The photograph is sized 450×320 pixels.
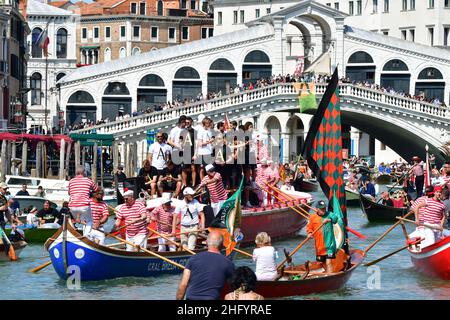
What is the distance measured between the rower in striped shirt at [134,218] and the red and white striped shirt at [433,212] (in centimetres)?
353

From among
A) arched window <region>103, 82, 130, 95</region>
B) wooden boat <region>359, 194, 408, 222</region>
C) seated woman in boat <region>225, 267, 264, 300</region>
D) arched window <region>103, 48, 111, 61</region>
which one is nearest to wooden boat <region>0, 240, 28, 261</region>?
wooden boat <region>359, 194, 408, 222</region>

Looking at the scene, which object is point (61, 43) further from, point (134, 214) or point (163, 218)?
point (134, 214)

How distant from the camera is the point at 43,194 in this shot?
3341cm

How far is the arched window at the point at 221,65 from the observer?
52.8 m

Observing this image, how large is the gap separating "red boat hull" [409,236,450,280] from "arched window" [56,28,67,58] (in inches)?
2266

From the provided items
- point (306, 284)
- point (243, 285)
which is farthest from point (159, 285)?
point (243, 285)

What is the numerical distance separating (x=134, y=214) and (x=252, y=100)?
29.3 m

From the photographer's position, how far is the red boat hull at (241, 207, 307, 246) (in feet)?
80.1

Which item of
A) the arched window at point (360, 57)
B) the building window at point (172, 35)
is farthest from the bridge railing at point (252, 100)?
the building window at point (172, 35)

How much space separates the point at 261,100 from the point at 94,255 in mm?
29788

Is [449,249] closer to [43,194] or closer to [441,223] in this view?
[441,223]

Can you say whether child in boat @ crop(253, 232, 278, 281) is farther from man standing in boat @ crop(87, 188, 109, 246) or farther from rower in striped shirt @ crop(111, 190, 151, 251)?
man standing in boat @ crop(87, 188, 109, 246)

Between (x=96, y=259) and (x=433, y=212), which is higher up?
(x=433, y=212)

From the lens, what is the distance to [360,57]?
53250 mm
